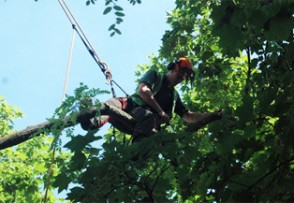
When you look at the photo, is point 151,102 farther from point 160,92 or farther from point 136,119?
point 160,92

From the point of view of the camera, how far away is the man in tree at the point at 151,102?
19.4ft

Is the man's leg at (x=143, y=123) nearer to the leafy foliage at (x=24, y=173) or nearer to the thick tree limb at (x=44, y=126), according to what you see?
the thick tree limb at (x=44, y=126)

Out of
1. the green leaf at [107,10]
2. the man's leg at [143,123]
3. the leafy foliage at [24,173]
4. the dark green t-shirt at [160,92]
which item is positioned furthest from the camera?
the leafy foliage at [24,173]

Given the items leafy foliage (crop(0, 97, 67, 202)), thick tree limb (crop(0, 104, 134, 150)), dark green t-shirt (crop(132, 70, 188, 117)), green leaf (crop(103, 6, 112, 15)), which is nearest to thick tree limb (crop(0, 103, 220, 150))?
thick tree limb (crop(0, 104, 134, 150))

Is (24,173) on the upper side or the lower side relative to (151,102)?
upper

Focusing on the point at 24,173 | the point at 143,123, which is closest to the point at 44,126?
the point at 143,123

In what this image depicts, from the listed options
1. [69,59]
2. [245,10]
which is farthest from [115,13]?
[69,59]

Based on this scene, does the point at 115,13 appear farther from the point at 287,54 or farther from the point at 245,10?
the point at 287,54

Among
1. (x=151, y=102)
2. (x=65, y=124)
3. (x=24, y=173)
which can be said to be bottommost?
(x=65, y=124)

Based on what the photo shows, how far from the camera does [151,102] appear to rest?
6.25m

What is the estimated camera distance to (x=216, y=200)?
4.29 metres

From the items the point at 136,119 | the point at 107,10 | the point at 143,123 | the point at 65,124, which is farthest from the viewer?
the point at 136,119

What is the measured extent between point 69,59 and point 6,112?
Answer: 10.5m

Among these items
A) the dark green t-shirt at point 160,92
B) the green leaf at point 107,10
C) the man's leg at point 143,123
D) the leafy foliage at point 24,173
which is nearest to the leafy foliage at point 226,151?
the green leaf at point 107,10
